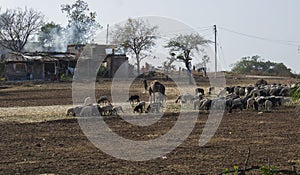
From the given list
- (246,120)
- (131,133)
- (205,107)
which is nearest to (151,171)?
(131,133)

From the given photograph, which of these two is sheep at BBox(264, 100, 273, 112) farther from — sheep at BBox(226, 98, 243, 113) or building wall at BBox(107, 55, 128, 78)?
building wall at BBox(107, 55, 128, 78)

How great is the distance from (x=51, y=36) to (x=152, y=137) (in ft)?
261

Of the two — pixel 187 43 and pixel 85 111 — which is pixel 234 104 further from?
pixel 187 43

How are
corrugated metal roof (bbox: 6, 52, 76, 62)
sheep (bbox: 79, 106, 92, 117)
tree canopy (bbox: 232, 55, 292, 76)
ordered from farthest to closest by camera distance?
tree canopy (bbox: 232, 55, 292, 76) → corrugated metal roof (bbox: 6, 52, 76, 62) → sheep (bbox: 79, 106, 92, 117)

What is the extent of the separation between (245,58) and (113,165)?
275ft

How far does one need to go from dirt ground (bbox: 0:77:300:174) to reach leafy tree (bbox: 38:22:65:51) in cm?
7065

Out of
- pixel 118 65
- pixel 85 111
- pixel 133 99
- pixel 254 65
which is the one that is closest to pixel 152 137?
pixel 85 111

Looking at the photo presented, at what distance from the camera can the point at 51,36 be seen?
93688mm

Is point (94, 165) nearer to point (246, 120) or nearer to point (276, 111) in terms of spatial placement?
point (246, 120)

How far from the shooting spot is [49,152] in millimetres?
13742

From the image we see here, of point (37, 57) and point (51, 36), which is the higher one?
point (51, 36)

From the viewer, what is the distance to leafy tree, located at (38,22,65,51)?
304 feet

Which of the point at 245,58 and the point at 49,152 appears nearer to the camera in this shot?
the point at 49,152

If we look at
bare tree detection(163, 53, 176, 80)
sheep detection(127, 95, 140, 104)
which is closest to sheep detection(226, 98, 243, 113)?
sheep detection(127, 95, 140, 104)
